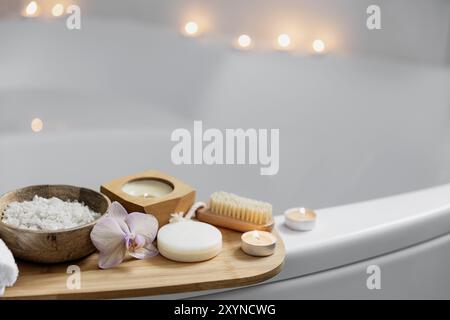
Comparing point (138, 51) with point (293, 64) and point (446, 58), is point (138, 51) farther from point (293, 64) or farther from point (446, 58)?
point (446, 58)

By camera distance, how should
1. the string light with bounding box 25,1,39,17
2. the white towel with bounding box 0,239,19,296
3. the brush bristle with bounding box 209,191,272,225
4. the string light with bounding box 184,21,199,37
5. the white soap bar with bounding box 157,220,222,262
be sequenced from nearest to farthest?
1. the white towel with bounding box 0,239,19,296
2. the white soap bar with bounding box 157,220,222,262
3. the brush bristle with bounding box 209,191,272,225
4. the string light with bounding box 25,1,39,17
5. the string light with bounding box 184,21,199,37

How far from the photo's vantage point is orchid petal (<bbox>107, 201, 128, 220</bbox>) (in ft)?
3.15

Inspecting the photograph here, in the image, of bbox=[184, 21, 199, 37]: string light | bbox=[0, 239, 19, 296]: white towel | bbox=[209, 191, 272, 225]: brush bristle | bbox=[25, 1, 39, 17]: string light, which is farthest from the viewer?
bbox=[184, 21, 199, 37]: string light

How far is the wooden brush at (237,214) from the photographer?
3.44 feet

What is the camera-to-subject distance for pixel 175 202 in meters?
1.04

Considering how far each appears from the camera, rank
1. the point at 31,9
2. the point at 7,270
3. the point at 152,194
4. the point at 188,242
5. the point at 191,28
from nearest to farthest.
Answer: the point at 7,270 → the point at 188,242 → the point at 152,194 → the point at 31,9 → the point at 191,28

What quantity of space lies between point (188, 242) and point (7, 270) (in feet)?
0.84

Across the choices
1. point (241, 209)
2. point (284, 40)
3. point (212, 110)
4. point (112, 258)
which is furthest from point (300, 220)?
point (284, 40)

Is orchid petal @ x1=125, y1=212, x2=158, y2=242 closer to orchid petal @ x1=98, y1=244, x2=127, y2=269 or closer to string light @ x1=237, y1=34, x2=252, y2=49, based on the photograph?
orchid petal @ x1=98, y1=244, x2=127, y2=269

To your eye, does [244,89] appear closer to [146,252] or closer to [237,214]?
[237,214]

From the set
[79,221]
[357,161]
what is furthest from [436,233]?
[357,161]

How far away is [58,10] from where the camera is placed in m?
1.82

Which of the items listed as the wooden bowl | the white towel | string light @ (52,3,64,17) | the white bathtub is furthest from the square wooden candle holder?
string light @ (52,3,64,17)

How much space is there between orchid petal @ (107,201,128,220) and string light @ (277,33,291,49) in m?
1.18
